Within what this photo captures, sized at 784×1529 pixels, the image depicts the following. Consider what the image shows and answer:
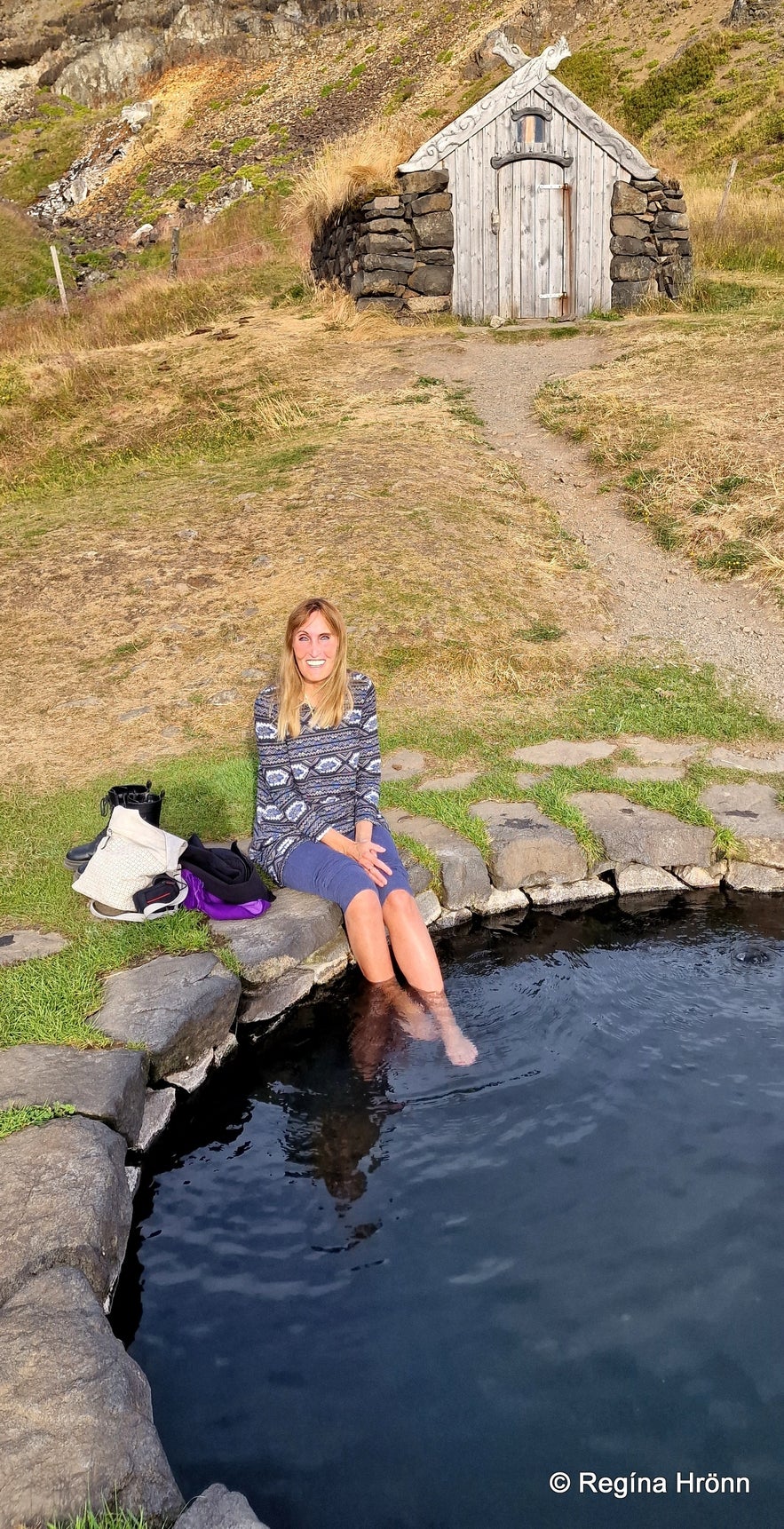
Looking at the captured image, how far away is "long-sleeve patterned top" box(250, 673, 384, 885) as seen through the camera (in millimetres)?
5055

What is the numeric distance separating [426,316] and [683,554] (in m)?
9.49

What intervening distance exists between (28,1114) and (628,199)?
18132mm

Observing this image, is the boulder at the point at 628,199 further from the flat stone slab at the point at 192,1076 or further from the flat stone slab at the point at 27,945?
the flat stone slab at the point at 192,1076

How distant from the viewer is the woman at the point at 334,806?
4691mm

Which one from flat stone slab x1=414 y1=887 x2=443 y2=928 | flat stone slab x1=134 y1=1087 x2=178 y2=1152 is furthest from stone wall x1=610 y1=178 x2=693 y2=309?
flat stone slab x1=134 y1=1087 x2=178 y2=1152

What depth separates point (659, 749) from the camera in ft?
21.7

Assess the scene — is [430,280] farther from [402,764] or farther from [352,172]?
[402,764]

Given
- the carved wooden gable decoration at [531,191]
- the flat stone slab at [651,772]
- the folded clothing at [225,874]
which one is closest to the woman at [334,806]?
the folded clothing at [225,874]

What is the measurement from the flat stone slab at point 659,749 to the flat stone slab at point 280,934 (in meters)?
2.40

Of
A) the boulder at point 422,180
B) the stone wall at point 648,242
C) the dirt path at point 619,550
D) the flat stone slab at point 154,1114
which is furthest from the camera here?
the stone wall at point 648,242

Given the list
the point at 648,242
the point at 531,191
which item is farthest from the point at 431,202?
the point at 648,242

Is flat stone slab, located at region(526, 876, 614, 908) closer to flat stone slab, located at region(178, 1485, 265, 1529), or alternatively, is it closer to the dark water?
the dark water

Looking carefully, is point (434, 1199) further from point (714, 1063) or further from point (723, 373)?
point (723, 373)

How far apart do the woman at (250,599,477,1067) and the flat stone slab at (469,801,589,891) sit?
746 mm
